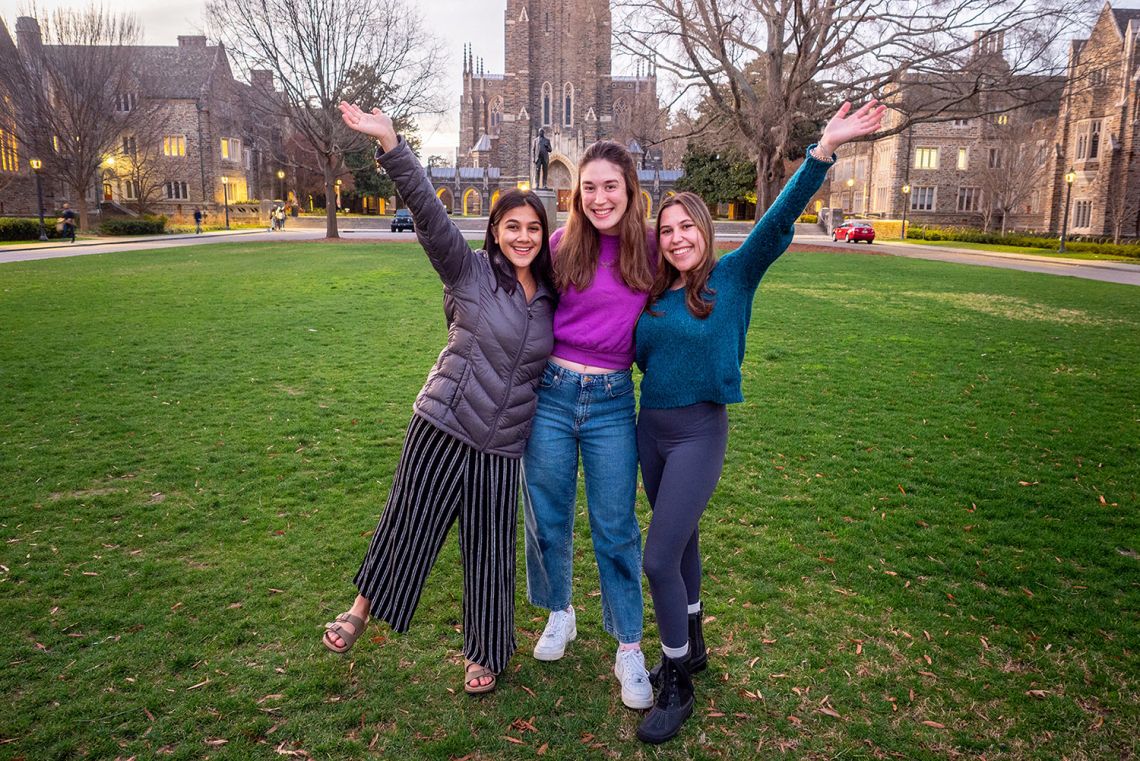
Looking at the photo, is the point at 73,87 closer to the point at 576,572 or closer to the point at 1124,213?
the point at 576,572

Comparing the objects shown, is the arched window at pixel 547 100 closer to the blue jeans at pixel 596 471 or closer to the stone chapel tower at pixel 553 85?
the stone chapel tower at pixel 553 85

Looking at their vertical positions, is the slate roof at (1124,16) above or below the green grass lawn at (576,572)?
above

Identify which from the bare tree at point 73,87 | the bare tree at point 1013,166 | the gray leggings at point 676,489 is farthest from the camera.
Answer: the bare tree at point 1013,166

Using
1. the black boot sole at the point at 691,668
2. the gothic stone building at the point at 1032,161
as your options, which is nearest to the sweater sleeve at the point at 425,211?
the black boot sole at the point at 691,668

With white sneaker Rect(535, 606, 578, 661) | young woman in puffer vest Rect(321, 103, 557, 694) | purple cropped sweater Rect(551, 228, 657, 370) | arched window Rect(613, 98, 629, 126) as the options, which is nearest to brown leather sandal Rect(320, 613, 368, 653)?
young woman in puffer vest Rect(321, 103, 557, 694)

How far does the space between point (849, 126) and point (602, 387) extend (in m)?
1.48

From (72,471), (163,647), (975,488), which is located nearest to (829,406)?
(975,488)

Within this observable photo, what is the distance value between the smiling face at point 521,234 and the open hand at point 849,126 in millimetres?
1226

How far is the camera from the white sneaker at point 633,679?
3.24m

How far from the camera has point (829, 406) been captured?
26.4 ft

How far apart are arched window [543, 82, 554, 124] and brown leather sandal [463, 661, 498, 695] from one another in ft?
214

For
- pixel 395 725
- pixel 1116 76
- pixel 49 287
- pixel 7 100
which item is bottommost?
pixel 395 725

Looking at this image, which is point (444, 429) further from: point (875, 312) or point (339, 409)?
point (875, 312)

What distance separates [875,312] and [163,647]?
13780 millimetres
